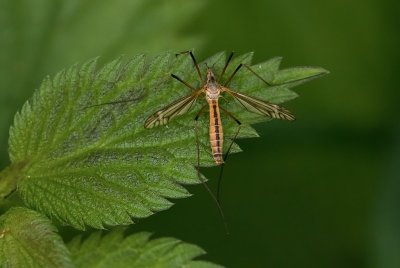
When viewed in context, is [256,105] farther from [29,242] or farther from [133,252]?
[29,242]

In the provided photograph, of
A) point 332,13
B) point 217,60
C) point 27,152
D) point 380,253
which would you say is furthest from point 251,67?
point 332,13

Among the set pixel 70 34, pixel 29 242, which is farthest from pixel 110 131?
pixel 70 34

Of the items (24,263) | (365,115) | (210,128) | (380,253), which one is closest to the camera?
(24,263)

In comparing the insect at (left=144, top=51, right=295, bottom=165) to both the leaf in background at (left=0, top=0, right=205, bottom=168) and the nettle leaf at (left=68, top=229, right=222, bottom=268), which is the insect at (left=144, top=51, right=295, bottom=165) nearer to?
the nettle leaf at (left=68, top=229, right=222, bottom=268)

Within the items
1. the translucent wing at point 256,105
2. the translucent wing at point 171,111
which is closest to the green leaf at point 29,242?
the translucent wing at point 171,111

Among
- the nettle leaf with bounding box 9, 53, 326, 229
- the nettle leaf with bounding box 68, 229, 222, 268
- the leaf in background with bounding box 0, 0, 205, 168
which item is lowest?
the nettle leaf with bounding box 68, 229, 222, 268

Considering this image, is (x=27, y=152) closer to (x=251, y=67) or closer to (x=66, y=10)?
(x=251, y=67)

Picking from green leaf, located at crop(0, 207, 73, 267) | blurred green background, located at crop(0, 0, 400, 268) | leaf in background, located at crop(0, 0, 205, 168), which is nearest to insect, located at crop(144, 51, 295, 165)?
green leaf, located at crop(0, 207, 73, 267)
